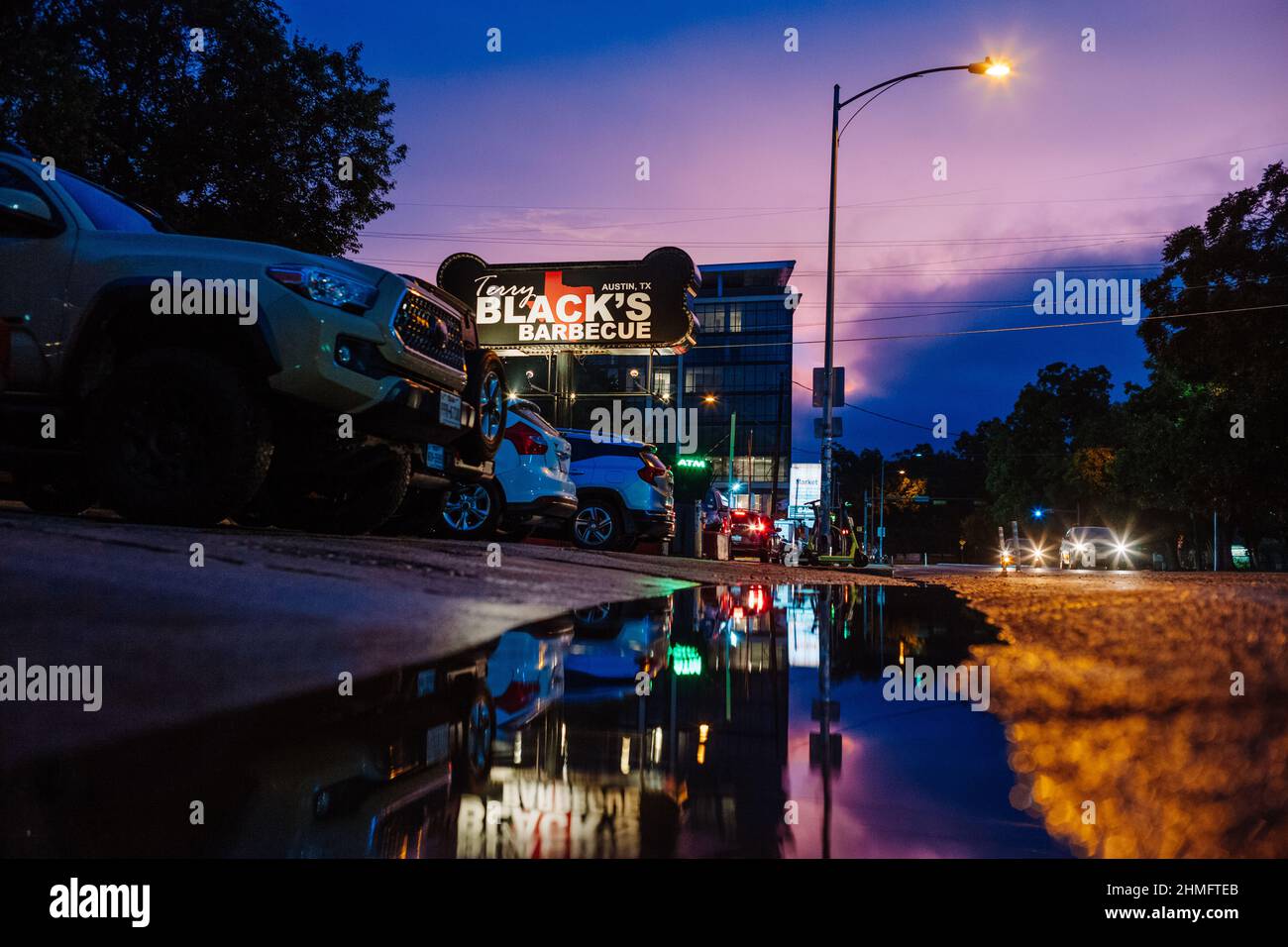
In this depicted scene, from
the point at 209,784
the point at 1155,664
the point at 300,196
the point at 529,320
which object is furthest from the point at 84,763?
the point at 529,320

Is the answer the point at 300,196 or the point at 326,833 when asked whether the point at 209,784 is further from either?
the point at 300,196

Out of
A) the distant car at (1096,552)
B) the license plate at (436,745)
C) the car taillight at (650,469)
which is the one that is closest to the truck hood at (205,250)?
the license plate at (436,745)

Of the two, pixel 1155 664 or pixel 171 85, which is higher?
pixel 171 85

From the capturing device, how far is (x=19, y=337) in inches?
248

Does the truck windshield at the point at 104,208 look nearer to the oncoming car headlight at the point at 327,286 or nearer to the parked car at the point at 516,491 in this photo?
the oncoming car headlight at the point at 327,286

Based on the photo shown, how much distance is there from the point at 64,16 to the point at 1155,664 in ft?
68.5

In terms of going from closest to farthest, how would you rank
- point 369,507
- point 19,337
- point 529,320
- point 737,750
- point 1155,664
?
point 737,750
point 1155,664
point 19,337
point 369,507
point 529,320

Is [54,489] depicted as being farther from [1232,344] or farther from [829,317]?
[1232,344]

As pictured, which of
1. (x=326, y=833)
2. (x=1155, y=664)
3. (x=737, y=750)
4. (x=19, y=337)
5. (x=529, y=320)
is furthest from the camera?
(x=529, y=320)

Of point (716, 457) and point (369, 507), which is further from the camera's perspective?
point (716, 457)

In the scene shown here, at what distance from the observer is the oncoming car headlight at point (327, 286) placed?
6.24 metres

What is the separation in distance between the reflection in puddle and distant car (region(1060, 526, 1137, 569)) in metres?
35.6

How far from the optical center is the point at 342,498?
851cm

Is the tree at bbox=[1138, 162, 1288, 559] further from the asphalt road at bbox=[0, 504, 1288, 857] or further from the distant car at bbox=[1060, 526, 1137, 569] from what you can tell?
the asphalt road at bbox=[0, 504, 1288, 857]
